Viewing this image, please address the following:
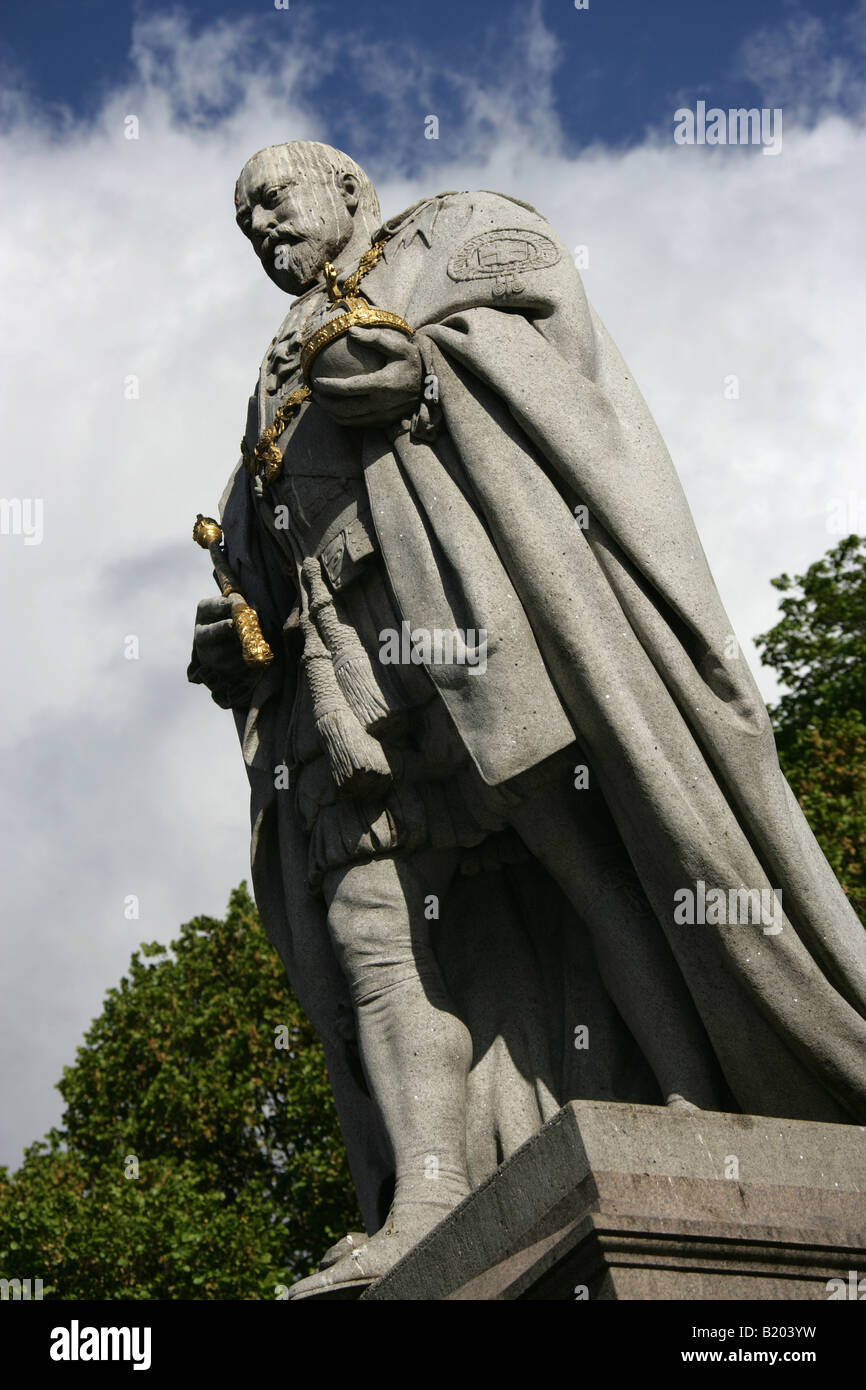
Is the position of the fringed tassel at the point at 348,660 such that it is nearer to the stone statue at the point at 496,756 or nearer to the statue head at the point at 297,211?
the stone statue at the point at 496,756

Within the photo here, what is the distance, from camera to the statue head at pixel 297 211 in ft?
22.3

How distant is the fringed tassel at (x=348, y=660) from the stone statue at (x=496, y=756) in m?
0.01

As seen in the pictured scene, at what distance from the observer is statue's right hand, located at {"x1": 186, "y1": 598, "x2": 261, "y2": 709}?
Result: 6445mm

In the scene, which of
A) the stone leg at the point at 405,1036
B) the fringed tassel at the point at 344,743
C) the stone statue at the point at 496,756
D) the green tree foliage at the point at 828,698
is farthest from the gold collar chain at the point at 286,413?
the green tree foliage at the point at 828,698

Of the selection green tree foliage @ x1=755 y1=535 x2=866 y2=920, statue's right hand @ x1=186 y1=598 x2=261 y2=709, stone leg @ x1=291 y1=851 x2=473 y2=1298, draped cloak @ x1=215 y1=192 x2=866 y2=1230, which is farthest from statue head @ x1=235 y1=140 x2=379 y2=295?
green tree foliage @ x1=755 y1=535 x2=866 y2=920

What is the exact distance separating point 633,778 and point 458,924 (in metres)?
1.12

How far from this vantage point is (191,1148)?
63.1ft

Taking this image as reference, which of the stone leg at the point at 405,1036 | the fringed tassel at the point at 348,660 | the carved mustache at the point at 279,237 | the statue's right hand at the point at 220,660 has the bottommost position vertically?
the stone leg at the point at 405,1036

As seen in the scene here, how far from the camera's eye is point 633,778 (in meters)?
5.19

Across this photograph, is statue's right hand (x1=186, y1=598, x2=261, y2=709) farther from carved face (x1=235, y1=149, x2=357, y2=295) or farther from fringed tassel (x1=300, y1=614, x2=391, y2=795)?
carved face (x1=235, y1=149, x2=357, y2=295)

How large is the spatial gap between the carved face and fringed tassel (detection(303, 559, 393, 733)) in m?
1.36

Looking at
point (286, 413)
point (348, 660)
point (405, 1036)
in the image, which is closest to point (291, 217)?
point (286, 413)

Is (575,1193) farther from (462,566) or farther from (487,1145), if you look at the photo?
(462,566)
